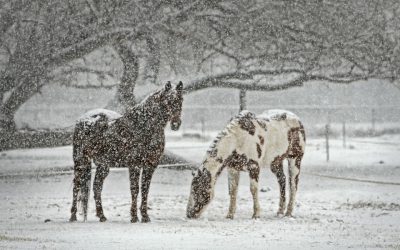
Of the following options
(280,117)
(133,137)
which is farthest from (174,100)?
(280,117)

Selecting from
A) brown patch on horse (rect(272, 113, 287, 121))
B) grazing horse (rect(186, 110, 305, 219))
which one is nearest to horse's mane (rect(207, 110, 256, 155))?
grazing horse (rect(186, 110, 305, 219))

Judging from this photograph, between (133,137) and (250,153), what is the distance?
215 centimetres

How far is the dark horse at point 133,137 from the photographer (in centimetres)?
1075

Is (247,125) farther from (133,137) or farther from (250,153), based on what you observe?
(133,137)

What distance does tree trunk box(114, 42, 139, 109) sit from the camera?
19.2 metres

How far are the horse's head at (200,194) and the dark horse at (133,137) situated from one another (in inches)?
35.2

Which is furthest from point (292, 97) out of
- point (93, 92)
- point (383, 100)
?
point (93, 92)

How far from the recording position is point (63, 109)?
45.5m

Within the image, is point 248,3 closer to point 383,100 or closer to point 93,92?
point 93,92

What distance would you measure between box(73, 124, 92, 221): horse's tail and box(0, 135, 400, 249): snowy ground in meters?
0.41

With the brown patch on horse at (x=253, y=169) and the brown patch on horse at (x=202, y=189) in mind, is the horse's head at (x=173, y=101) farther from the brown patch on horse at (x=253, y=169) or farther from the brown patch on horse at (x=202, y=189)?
the brown patch on horse at (x=253, y=169)

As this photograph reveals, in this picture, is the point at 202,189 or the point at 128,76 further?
the point at 128,76

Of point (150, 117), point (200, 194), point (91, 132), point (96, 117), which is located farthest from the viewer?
point (200, 194)

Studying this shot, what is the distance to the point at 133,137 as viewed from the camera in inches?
430
